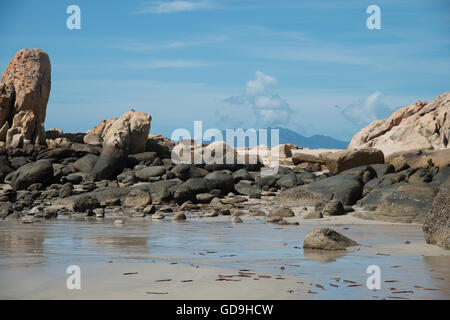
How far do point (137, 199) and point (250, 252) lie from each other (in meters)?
10.6

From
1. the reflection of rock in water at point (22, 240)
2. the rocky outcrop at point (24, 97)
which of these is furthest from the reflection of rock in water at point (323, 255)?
the rocky outcrop at point (24, 97)

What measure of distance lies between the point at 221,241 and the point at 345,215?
18.6 ft

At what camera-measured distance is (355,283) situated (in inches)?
197

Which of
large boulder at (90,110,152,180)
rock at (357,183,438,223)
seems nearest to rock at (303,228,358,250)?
rock at (357,183,438,223)

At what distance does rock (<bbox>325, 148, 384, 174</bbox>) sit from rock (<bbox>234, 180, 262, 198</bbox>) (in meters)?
3.49

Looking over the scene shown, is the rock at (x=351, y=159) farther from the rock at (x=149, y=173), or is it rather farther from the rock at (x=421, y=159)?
the rock at (x=149, y=173)

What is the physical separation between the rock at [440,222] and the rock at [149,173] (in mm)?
15888

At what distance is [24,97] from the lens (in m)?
36.8

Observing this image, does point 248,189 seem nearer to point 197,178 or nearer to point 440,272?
point 197,178

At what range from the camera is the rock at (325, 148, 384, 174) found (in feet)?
69.2

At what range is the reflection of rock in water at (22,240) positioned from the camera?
24.1 ft

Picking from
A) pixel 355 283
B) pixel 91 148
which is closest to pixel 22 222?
pixel 355 283

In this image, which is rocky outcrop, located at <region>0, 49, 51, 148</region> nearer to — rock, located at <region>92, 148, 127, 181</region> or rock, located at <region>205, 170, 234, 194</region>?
rock, located at <region>92, 148, 127, 181</region>
